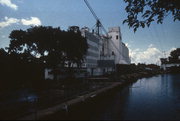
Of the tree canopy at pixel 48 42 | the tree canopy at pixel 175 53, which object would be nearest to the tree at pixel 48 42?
the tree canopy at pixel 48 42

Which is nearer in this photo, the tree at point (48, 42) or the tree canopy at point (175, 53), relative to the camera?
the tree at point (48, 42)

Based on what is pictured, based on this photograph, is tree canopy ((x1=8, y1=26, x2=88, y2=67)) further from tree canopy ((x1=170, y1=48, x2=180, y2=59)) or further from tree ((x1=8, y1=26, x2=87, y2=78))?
tree canopy ((x1=170, y1=48, x2=180, y2=59))

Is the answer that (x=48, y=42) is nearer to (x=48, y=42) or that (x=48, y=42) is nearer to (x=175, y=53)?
(x=48, y=42)

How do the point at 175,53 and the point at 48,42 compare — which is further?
the point at 175,53

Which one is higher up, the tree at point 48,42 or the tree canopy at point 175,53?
the tree canopy at point 175,53

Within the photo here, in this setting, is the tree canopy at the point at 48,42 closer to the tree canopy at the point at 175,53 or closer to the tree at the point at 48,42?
the tree at the point at 48,42

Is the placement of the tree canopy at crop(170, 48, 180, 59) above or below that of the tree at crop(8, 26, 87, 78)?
above

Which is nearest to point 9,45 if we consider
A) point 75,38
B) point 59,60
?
point 59,60

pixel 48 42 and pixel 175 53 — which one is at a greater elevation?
pixel 175 53

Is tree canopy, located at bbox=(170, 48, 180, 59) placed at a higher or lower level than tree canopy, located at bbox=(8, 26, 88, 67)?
higher

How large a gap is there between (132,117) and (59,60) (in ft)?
87.4

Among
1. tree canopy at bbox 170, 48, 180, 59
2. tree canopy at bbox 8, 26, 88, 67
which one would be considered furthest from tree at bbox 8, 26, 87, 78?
tree canopy at bbox 170, 48, 180, 59

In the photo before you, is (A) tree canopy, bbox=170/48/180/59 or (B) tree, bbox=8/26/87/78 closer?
(B) tree, bbox=8/26/87/78

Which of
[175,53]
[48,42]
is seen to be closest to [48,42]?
[48,42]
